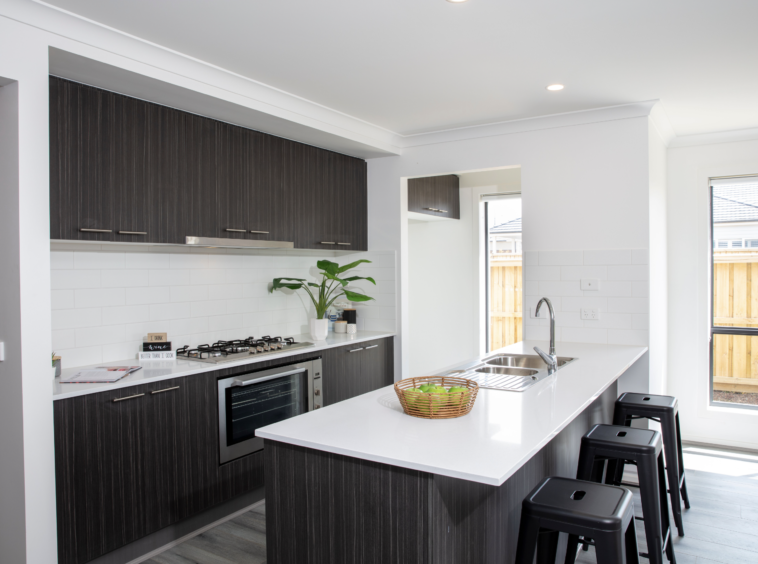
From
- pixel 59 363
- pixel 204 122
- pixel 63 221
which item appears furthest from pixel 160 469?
pixel 204 122

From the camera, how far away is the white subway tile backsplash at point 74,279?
2959 millimetres

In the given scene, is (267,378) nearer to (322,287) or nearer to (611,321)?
(322,287)

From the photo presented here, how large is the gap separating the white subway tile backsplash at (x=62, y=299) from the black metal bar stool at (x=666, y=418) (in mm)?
2987

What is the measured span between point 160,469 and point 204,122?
1939 millimetres

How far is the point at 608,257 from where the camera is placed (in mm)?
3869

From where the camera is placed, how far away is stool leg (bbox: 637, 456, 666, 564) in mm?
2289

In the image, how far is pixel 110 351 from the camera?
10.5 ft

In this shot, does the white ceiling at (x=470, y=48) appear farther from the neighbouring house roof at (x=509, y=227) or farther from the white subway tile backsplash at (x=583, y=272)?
the neighbouring house roof at (x=509, y=227)

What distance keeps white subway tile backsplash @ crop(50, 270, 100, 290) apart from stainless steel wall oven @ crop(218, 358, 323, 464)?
0.87 m

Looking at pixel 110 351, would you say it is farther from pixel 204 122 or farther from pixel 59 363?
pixel 204 122

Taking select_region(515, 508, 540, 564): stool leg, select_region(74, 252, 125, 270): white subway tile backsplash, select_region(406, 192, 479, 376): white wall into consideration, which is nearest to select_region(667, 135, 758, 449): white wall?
select_region(406, 192, 479, 376): white wall

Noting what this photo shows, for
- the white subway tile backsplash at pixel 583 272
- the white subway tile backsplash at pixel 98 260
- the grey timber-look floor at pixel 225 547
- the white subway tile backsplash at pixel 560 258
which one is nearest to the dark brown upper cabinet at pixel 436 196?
the white subway tile backsplash at pixel 560 258

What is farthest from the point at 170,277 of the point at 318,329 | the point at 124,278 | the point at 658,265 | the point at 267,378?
the point at 658,265

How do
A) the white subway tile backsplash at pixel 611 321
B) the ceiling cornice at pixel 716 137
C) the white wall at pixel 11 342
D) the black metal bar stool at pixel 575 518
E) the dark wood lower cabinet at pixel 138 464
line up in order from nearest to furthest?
the black metal bar stool at pixel 575 518, the white wall at pixel 11 342, the dark wood lower cabinet at pixel 138 464, the white subway tile backsplash at pixel 611 321, the ceiling cornice at pixel 716 137
